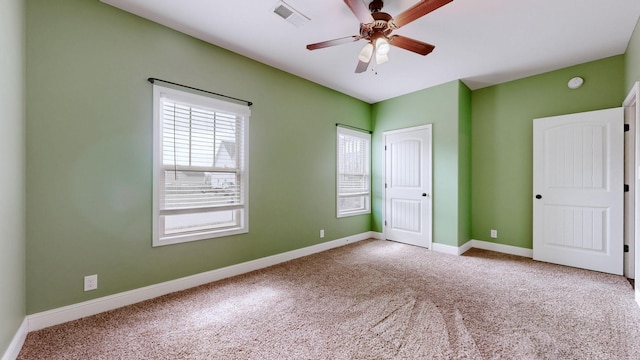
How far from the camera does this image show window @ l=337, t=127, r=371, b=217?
4.55 metres

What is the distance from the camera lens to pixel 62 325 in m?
2.03

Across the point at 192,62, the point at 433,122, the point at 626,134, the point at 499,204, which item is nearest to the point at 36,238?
the point at 192,62

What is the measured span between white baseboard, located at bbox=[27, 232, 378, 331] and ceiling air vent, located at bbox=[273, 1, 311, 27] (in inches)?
107

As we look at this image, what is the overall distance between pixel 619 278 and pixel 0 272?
5519 millimetres

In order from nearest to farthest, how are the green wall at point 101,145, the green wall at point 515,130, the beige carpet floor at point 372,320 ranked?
1. the beige carpet floor at point 372,320
2. the green wall at point 101,145
3. the green wall at point 515,130

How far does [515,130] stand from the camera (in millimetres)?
3953

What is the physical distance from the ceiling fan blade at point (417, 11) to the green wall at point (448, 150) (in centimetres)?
237

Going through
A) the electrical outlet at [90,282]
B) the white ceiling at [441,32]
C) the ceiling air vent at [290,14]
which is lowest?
the electrical outlet at [90,282]

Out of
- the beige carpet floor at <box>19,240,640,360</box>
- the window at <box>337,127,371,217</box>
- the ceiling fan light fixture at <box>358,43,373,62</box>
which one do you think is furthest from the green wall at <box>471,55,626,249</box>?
the ceiling fan light fixture at <box>358,43,373,62</box>

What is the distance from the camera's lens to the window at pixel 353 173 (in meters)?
4.55

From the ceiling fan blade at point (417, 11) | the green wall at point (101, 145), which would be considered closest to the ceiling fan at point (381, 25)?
the ceiling fan blade at point (417, 11)

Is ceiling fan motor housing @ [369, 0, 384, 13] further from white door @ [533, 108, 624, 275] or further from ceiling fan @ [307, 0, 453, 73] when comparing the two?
white door @ [533, 108, 624, 275]

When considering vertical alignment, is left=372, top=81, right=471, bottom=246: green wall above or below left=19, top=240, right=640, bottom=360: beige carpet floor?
above

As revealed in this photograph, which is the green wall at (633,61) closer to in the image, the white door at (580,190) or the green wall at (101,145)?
the white door at (580,190)
